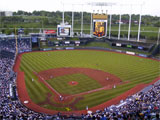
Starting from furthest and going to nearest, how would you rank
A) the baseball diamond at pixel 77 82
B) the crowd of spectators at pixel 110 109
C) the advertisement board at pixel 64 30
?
1. the advertisement board at pixel 64 30
2. the baseball diamond at pixel 77 82
3. the crowd of spectators at pixel 110 109

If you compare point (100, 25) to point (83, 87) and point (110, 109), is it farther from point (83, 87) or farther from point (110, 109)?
point (110, 109)

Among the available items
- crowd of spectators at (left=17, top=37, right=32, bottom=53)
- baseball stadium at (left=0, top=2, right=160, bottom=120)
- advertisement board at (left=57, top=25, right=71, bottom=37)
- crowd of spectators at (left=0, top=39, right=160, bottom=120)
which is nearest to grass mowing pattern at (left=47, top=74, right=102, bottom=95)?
baseball stadium at (left=0, top=2, right=160, bottom=120)

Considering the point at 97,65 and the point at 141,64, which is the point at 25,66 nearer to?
the point at 97,65

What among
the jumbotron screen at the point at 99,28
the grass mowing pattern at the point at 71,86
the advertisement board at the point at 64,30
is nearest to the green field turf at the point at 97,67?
the grass mowing pattern at the point at 71,86

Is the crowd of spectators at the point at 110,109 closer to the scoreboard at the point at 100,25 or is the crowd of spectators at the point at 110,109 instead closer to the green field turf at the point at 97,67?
the green field turf at the point at 97,67

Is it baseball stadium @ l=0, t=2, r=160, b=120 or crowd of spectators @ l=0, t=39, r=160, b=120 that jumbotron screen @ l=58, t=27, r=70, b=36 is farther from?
crowd of spectators @ l=0, t=39, r=160, b=120

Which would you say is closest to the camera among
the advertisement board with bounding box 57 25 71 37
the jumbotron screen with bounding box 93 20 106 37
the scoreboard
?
the scoreboard

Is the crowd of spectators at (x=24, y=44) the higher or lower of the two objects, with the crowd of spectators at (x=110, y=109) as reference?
higher

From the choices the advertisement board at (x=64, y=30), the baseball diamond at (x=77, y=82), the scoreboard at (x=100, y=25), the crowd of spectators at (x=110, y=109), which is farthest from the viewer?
the advertisement board at (x=64, y=30)

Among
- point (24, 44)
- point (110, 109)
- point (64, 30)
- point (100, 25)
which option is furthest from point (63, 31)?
point (110, 109)
